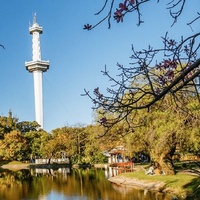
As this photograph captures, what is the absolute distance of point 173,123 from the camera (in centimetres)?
1753

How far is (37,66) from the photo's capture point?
3317 inches

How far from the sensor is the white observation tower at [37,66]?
260 feet

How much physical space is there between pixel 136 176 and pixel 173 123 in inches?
239

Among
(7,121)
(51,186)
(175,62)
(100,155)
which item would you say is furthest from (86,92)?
(7,121)

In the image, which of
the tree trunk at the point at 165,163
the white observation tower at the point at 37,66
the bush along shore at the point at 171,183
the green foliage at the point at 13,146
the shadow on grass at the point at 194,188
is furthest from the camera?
the white observation tower at the point at 37,66

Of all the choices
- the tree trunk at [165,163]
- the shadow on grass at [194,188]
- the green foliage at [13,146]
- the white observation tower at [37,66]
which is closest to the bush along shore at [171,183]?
the shadow on grass at [194,188]

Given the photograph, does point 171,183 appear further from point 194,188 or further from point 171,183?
point 194,188

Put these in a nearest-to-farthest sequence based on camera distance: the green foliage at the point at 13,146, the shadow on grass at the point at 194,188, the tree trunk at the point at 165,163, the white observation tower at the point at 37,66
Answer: the shadow on grass at the point at 194,188 < the tree trunk at the point at 165,163 < the green foliage at the point at 13,146 < the white observation tower at the point at 37,66

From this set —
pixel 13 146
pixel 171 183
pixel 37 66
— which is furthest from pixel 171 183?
pixel 37 66

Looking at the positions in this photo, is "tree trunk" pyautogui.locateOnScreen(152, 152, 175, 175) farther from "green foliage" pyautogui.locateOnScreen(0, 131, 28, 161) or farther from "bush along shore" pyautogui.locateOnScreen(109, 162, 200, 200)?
"green foliage" pyautogui.locateOnScreen(0, 131, 28, 161)

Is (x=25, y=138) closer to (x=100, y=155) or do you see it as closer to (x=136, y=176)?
(x=100, y=155)

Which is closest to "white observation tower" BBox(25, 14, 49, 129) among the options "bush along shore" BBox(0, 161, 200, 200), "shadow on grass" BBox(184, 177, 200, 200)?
"bush along shore" BBox(0, 161, 200, 200)

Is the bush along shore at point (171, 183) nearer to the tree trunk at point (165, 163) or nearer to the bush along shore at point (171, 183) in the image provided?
the bush along shore at point (171, 183)

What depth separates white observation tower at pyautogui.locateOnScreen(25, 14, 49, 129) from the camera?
79188mm
